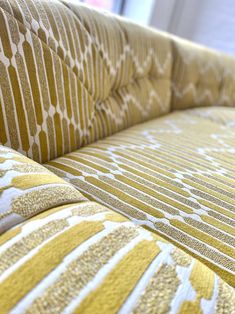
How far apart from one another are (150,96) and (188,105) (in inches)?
15.6

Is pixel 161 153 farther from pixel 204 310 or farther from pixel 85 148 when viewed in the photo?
pixel 204 310

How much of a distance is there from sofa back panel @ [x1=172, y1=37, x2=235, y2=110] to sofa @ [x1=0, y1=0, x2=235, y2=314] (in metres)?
0.09

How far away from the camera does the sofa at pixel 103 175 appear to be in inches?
13.0

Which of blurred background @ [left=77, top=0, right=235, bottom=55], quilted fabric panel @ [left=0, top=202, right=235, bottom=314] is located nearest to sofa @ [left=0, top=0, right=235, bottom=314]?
quilted fabric panel @ [left=0, top=202, right=235, bottom=314]

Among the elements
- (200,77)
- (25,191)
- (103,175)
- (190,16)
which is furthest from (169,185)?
(190,16)

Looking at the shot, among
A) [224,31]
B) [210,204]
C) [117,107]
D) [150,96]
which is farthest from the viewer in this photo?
[224,31]

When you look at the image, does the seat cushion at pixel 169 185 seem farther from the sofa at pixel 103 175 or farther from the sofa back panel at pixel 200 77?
the sofa back panel at pixel 200 77

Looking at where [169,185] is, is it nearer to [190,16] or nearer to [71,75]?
[71,75]

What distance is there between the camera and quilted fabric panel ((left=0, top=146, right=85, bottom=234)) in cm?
40

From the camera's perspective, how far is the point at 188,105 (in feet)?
5.61

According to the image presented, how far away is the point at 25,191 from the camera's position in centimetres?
43

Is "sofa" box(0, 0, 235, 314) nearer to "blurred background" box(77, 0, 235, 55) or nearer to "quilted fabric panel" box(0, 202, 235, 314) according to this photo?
"quilted fabric panel" box(0, 202, 235, 314)

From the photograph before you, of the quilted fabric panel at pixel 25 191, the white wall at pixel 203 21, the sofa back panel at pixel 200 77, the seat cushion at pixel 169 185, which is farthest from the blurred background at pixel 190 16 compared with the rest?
the quilted fabric panel at pixel 25 191

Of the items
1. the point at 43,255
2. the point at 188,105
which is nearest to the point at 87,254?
the point at 43,255
